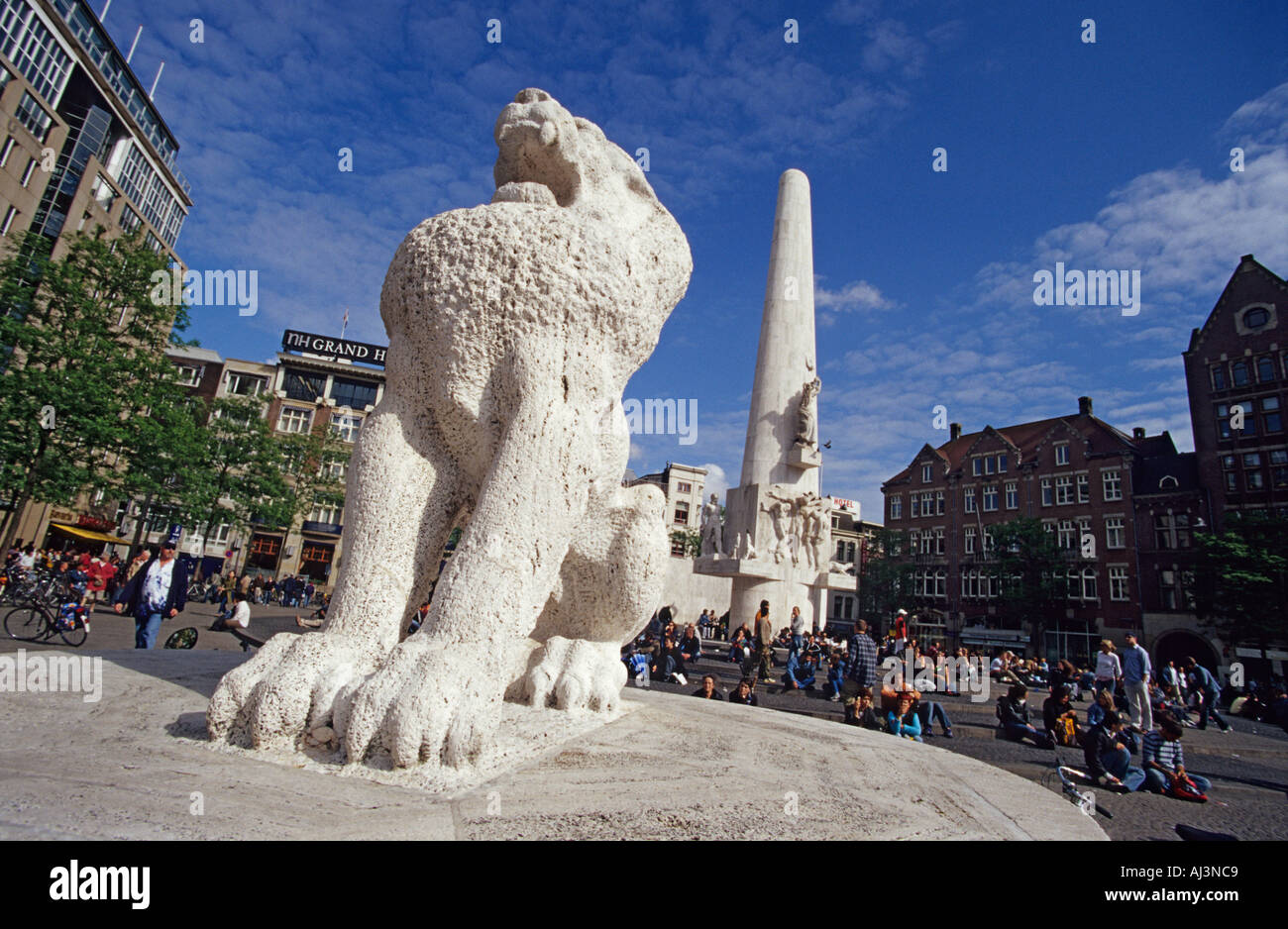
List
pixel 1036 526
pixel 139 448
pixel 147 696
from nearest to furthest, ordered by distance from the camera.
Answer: pixel 147 696
pixel 139 448
pixel 1036 526

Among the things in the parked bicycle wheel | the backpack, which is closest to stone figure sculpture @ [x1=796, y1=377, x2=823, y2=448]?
the backpack

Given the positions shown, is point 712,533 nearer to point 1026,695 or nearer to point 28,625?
point 1026,695

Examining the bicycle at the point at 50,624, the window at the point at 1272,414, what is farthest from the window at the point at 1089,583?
the bicycle at the point at 50,624

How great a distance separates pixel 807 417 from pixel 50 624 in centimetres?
1479

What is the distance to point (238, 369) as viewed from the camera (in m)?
43.1

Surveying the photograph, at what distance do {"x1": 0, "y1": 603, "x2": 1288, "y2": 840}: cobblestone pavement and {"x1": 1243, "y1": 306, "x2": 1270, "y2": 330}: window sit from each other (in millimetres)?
23289

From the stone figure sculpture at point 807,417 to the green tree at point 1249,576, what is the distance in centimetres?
2156

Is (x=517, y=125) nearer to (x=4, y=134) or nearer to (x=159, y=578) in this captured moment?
(x=159, y=578)

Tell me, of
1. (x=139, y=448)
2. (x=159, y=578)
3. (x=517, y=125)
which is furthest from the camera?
(x=139, y=448)

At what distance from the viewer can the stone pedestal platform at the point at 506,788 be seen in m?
1.49

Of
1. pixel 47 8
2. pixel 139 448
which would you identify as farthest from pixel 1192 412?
pixel 47 8

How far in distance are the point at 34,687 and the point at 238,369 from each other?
154 ft
